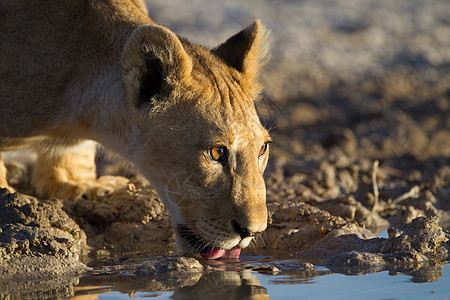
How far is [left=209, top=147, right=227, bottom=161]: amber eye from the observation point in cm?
462

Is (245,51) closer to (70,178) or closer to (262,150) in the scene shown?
(262,150)

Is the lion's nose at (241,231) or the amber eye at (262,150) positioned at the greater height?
the amber eye at (262,150)

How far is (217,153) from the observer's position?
182 inches

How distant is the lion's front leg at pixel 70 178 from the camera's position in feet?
20.3

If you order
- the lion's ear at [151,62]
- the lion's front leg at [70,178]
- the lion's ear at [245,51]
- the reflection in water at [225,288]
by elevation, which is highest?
the lion's ear at [245,51]

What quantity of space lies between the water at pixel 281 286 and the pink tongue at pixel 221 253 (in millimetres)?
259

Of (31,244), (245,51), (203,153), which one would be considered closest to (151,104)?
(203,153)

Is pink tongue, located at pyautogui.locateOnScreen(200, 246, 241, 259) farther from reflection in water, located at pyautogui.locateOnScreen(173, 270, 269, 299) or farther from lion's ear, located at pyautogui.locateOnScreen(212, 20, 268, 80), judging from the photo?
lion's ear, located at pyautogui.locateOnScreen(212, 20, 268, 80)

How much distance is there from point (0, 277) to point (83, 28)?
81.1 inches

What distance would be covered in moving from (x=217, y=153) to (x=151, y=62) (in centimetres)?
76

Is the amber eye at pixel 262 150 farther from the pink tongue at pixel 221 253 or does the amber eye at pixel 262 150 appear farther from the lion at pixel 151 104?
the pink tongue at pixel 221 253

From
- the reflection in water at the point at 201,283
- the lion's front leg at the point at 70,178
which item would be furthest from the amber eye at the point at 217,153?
the lion's front leg at the point at 70,178

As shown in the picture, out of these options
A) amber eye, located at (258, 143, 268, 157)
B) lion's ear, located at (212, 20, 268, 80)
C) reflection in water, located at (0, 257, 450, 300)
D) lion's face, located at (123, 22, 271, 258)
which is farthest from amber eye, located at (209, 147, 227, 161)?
lion's ear, located at (212, 20, 268, 80)

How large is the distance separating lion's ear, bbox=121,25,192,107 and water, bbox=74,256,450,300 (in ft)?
4.36
